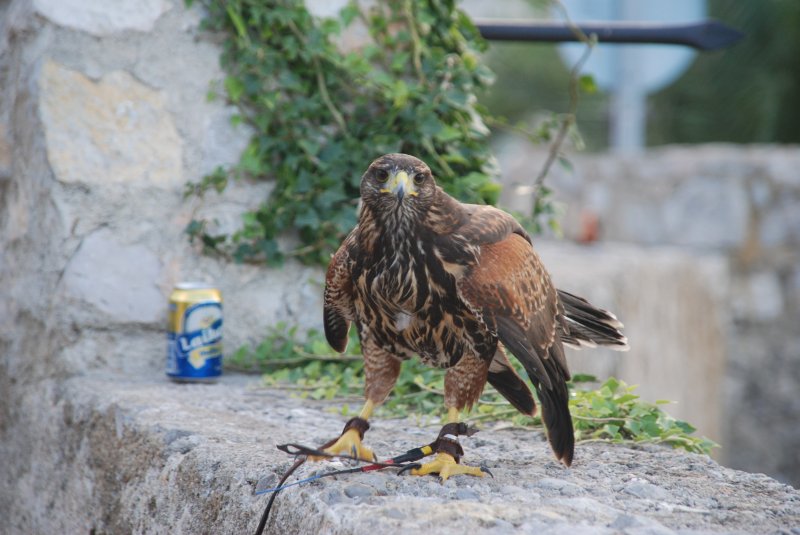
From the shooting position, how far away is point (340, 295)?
257 cm

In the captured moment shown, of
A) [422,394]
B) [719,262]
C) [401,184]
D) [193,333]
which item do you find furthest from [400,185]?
[719,262]

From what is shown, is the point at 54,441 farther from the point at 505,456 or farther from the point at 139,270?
the point at 505,456

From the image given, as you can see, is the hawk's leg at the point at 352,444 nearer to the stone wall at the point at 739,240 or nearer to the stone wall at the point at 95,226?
the stone wall at the point at 95,226

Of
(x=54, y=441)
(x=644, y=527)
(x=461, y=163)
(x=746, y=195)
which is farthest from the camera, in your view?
(x=746, y=195)

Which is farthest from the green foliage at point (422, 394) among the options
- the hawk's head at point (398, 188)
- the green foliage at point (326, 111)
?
the hawk's head at point (398, 188)

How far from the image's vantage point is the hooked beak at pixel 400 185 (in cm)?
222

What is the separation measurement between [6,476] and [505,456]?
1.98 metres

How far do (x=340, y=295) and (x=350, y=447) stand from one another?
445 millimetres

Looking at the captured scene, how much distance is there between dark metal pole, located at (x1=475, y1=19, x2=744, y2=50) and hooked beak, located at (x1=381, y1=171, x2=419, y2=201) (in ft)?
7.02

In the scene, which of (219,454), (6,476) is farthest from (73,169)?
(219,454)

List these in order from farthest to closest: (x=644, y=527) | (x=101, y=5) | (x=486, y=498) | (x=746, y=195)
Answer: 1. (x=746, y=195)
2. (x=101, y=5)
3. (x=486, y=498)
4. (x=644, y=527)

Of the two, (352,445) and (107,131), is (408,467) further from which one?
(107,131)

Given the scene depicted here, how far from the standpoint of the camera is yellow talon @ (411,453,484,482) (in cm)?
230

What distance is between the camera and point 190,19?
3.60 metres
